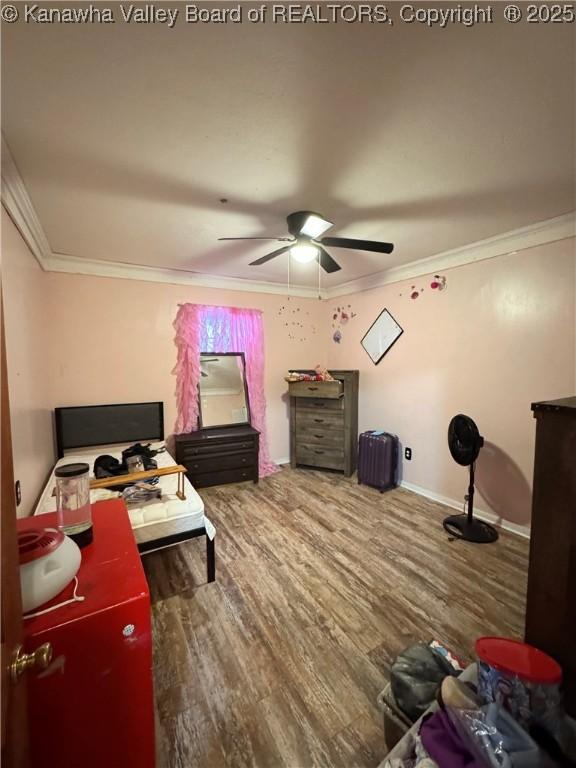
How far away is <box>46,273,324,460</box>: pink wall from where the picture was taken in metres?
3.07

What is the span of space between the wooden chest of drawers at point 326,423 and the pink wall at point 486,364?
412 millimetres

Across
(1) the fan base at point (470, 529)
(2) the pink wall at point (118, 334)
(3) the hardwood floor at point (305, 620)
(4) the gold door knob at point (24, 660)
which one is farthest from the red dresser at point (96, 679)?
(2) the pink wall at point (118, 334)

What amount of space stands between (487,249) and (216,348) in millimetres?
2962

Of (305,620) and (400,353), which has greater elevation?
(400,353)

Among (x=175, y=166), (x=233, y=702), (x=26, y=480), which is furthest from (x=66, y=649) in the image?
(x=175, y=166)

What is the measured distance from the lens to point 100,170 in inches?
65.4

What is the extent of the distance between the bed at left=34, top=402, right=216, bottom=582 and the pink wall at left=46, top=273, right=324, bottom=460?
0.54 ft

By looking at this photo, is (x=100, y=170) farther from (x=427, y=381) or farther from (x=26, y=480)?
(x=427, y=381)

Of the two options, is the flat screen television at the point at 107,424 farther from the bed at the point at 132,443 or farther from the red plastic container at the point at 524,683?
the red plastic container at the point at 524,683

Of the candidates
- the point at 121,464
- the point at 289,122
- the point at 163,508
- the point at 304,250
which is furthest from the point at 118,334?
the point at 289,122

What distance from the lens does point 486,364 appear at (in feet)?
9.12

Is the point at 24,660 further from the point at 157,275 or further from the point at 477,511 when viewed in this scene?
the point at 157,275

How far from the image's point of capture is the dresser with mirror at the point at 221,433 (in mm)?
3471

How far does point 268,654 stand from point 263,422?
2.72m
